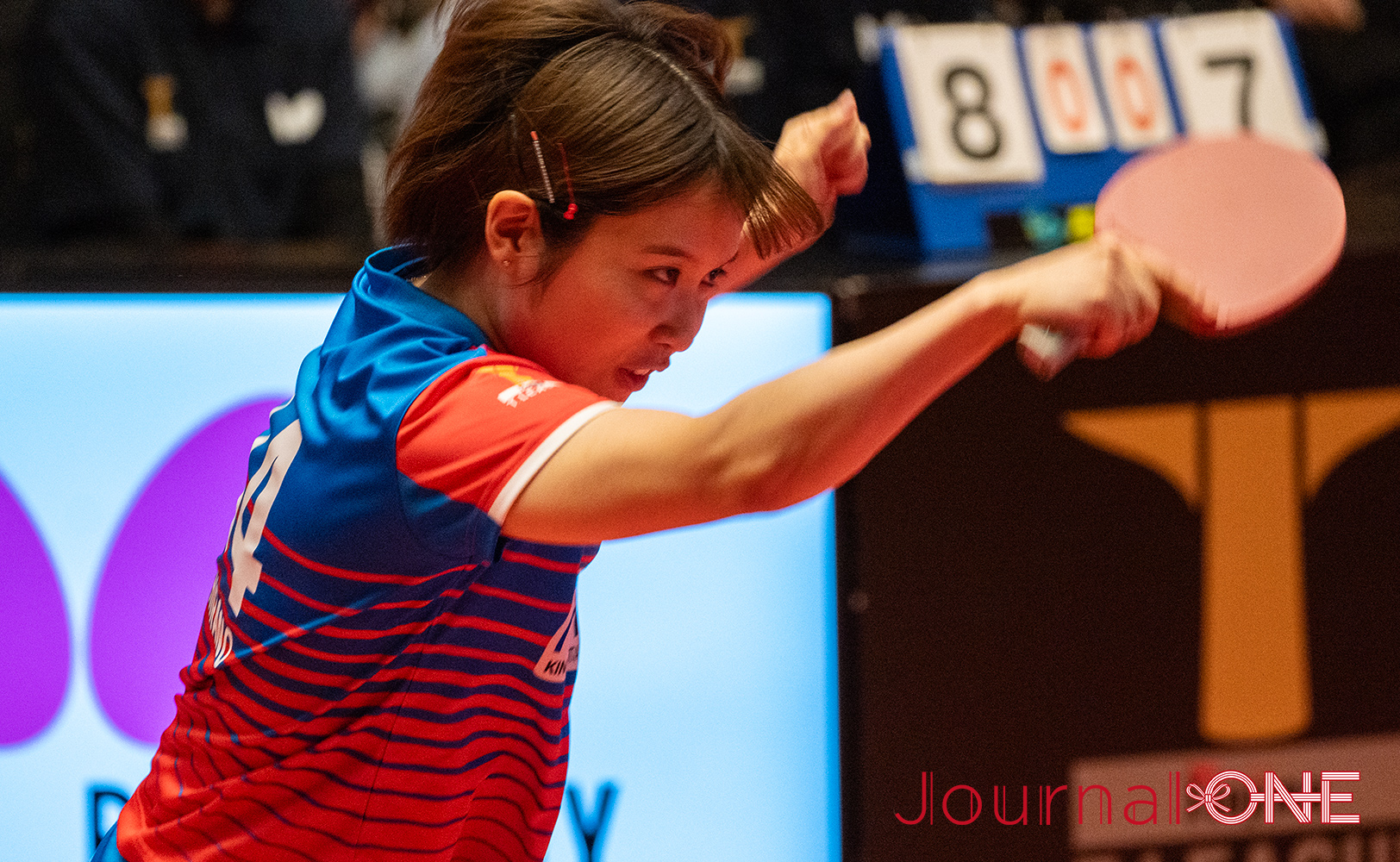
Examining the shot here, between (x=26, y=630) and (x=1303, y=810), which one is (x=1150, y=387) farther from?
(x=26, y=630)

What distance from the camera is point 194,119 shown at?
3.69 metres

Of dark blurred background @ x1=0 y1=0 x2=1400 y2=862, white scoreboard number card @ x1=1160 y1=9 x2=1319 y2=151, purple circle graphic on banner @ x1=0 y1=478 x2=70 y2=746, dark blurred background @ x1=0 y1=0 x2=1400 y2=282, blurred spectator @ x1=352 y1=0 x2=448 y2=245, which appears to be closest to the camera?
purple circle graphic on banner @ x1=0 y1=478 x2=70 y2=746

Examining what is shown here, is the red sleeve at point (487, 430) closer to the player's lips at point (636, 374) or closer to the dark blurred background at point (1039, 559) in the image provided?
the player's lips at point (636, 374)

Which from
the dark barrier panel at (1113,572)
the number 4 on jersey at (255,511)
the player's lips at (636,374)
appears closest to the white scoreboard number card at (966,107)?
the dark barrier panel at (1113,572)

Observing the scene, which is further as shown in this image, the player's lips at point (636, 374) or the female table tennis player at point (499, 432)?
the player's lips at point (636, 374)

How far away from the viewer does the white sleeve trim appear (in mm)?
884

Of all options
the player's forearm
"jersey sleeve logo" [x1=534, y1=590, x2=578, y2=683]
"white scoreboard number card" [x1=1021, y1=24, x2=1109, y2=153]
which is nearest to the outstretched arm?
the player's forearm

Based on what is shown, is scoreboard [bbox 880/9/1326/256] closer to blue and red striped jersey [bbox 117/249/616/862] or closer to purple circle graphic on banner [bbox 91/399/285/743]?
purple circle graphic on banner [bbox 91/399/285/743]

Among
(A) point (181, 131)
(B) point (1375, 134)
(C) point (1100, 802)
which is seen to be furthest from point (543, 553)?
(A) point (181, 131)

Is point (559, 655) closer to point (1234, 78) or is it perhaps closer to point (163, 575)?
point (163, 575)

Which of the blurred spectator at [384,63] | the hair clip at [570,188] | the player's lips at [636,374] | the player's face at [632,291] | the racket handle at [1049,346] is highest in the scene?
the blurred spectator at [384,63]

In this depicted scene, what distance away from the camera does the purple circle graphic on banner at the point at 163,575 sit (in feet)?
6.09

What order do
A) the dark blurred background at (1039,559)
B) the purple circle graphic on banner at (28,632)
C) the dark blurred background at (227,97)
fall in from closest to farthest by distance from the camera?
the purple circle graphic on banner at (28,632) < the dark blurred background at (1039,559) < the dark blurred background at (227,97)

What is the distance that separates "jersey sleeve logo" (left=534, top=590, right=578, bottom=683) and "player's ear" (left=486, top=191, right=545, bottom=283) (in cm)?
32
